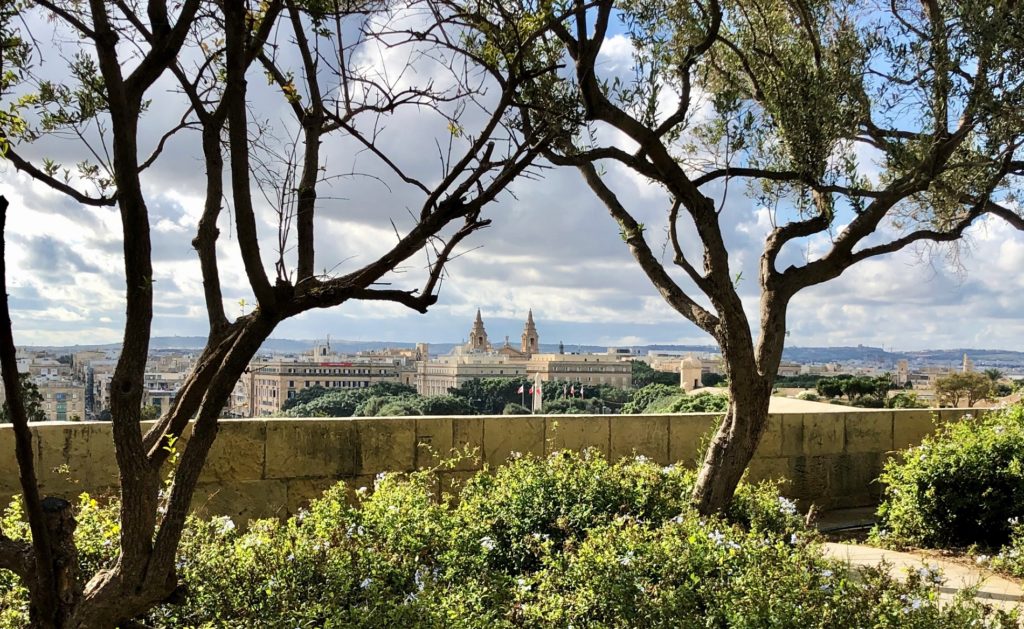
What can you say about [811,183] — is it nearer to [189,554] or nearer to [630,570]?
[630,570]

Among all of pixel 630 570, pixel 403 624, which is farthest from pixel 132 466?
pixel 630 570

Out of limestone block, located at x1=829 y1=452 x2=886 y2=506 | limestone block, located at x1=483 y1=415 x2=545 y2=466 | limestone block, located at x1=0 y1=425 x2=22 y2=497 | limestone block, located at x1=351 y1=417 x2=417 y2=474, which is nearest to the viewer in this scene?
limestone block, located at x1=0 y1=425 x2=22 y2=497

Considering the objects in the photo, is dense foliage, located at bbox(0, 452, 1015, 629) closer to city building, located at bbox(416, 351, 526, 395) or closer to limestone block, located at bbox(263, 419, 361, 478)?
limestone block, located at bbox(263, 419, 361, 478)

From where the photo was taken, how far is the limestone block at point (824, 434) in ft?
24.8

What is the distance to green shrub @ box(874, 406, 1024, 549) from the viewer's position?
5715mm

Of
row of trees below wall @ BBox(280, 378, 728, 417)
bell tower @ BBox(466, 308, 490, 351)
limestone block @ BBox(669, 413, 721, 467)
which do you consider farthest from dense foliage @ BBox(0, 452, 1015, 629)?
bell tower @ BBox(466, 308, 490, 351)

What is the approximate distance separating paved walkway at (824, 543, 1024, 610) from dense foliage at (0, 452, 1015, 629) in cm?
93

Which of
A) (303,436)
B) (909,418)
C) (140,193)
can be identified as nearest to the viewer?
(140,193)

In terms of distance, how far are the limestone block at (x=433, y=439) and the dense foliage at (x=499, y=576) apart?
167 centimetres

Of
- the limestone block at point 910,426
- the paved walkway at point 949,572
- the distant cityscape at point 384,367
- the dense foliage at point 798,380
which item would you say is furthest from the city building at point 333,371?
the dense foliage at point 798,380

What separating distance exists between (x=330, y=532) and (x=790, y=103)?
3.35 m

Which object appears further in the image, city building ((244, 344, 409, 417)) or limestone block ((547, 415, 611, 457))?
city building ((244, 344, 409, 417))

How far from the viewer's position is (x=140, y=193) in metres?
2.28

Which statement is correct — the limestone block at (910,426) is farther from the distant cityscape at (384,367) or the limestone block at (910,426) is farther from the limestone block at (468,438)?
the limestone block at (468,438)
